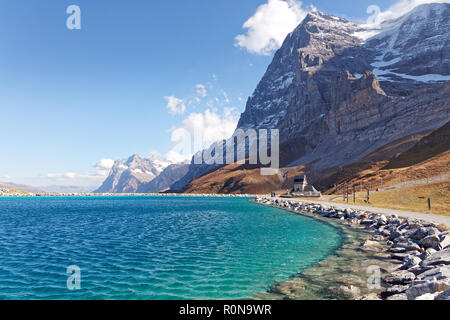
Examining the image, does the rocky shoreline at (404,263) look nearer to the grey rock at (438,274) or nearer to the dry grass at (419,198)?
the grey rock at (438,274)

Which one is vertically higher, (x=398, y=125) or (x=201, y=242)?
(x=398, y=125)

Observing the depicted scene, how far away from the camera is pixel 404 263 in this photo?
67.9 ft

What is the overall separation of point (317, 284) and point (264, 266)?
17.8 feet

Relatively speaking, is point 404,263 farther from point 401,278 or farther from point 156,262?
point 156,262

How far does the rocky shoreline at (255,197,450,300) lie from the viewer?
13.2m

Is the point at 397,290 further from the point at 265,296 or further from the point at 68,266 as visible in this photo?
the point at 68,266

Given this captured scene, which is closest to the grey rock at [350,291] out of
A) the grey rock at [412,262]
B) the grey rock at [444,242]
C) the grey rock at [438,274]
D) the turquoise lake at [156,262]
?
the grey rock at [438,274]

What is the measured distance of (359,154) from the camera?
179m

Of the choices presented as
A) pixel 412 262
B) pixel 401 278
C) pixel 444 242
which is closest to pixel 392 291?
pixel 401 278

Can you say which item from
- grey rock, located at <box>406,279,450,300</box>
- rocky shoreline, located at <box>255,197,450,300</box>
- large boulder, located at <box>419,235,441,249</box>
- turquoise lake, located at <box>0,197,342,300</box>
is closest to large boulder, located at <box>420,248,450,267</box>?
rocky shoreline, located at <box>255,197,450,300</box>

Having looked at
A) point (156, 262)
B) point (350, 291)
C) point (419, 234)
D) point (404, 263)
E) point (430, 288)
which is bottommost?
point (156, 262)

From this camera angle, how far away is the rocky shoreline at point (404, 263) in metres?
13.2

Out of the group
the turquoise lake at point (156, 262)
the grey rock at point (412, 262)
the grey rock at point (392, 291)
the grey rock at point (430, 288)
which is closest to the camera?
the grey rock at point (430, 288)
